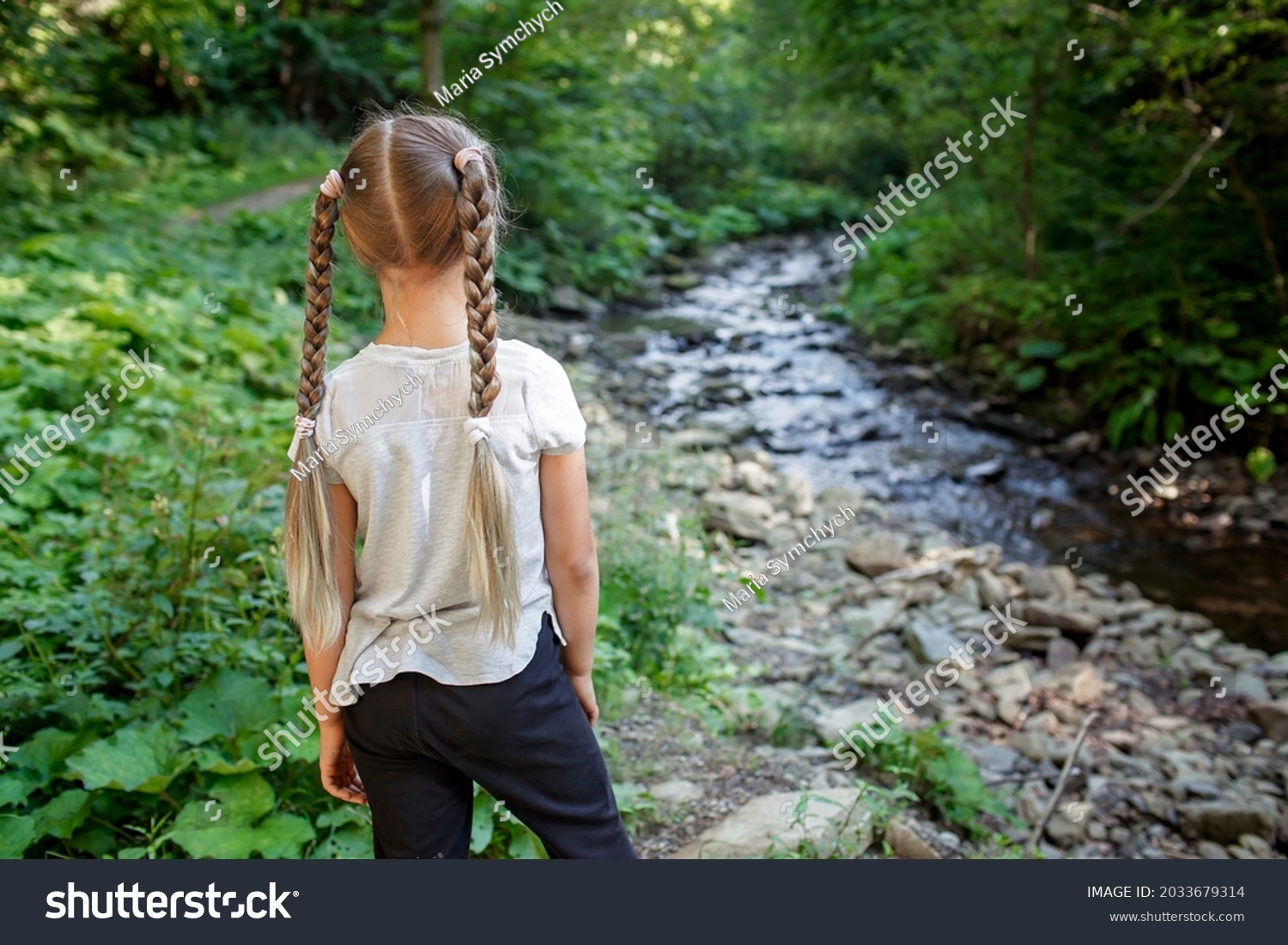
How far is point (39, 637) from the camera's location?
2990 millimetres

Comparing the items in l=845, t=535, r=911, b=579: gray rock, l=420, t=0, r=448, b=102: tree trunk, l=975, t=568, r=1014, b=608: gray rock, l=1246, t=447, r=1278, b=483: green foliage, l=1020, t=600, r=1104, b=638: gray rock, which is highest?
l=420, t=0, r=448, b=102: tree trunk

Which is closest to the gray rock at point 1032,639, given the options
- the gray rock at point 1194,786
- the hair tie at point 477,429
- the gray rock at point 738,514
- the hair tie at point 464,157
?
the gray rock at point 1194,786

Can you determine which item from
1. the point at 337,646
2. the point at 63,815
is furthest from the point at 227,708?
the point at 337,646

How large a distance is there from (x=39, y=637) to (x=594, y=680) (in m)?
1.79

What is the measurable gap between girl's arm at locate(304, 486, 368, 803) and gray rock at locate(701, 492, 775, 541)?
4.29 m

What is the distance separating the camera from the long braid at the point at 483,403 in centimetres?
159

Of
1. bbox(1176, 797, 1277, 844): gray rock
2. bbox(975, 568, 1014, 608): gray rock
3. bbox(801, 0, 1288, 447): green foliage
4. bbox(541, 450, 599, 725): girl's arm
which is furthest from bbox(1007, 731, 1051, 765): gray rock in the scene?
bbox(801, 0, 1288, 447): green foliage

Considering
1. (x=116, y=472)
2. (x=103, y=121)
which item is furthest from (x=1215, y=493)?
(x=103, y=121)

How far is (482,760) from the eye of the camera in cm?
176

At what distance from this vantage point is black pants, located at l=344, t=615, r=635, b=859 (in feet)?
5.68

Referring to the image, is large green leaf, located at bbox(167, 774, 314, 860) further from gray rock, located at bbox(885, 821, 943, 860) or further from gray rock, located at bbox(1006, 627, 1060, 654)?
gray rock, located at bbox(1006, 627, 1060, 654)

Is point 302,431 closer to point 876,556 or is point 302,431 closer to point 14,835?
point 14,835

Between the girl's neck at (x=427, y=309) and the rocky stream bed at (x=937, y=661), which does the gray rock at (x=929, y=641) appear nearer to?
the rocky stream bed at (x=937, y=661)

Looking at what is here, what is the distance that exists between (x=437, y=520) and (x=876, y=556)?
16.3 feet
